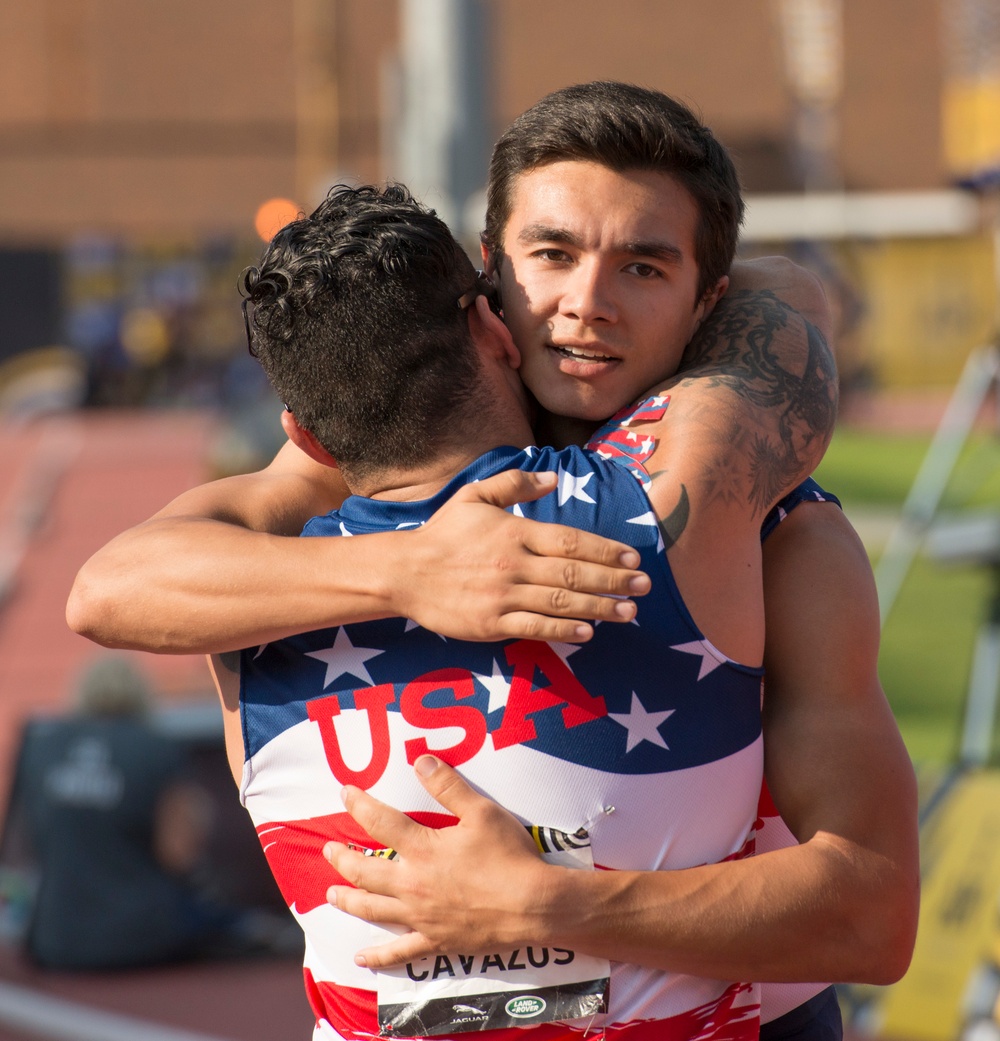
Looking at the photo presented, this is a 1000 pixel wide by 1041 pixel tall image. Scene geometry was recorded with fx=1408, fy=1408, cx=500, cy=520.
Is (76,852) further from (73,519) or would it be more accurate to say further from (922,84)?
(922,84)

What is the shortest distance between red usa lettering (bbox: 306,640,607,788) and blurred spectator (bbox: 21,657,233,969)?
5071 millimetres

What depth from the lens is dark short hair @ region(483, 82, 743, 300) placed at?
6.23 ft

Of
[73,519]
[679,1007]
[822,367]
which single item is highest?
[822,367]

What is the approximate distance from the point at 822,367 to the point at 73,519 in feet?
49.3

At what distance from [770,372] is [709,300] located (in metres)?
0.23

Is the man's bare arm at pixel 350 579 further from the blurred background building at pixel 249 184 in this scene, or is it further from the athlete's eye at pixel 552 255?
the blurred background building at pixel 249 184

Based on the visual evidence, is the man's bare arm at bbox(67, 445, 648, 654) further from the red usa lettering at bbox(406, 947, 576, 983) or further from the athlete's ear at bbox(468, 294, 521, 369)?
the red usa lettering at bbox(406, 947, 576, 983)

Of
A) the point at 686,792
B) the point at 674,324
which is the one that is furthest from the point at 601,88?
the point at 686,792

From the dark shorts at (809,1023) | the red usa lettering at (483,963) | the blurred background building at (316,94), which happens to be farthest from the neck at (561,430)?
the blurred background building at (316,94)

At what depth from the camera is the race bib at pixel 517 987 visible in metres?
1.67

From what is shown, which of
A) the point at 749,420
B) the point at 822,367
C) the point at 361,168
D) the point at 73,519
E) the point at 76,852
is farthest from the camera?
the point at 361,168

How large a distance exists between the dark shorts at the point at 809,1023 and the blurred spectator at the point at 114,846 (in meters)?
4.84

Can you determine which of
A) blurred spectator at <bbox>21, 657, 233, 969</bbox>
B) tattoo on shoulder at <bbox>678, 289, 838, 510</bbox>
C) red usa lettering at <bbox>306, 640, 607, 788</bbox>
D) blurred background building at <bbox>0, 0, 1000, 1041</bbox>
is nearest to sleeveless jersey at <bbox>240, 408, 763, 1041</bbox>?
red usa lettering at <bbox>306, 640, 607, 788</bbox>

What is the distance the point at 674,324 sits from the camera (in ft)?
6.54
